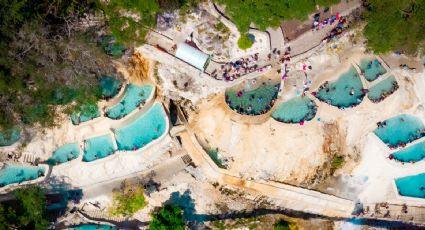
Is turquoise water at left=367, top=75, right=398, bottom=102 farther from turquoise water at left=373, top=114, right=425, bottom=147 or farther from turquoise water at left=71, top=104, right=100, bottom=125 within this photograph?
turquoise water at left=71, top=104, right=100, bottom=125

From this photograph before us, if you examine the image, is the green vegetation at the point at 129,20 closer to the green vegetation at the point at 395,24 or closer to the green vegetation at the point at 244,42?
the green vegetation at the point at 244,42

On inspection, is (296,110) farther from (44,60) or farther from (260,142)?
(44,60)

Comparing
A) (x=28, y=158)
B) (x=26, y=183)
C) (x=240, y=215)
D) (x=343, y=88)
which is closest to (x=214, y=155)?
(x=240, y=215)

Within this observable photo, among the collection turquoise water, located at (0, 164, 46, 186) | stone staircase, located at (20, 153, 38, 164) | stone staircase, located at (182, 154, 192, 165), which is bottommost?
turquoise water, located at (0, 164, 46, 186)

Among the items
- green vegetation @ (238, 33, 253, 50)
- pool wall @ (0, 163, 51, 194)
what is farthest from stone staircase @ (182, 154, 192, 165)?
pool wall @ (0, 163, 51, 194)

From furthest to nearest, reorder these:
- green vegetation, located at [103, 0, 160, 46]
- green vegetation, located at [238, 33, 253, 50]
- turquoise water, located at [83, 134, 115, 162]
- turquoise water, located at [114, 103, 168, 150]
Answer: turquoise water, located at [114, 103, 168, 150] → turquoise water, located at [83, 134, 115, 162] → green vegetation, located at [238, 33, 253, 50] → green vegetation, located at [103, 0, 160, 46]

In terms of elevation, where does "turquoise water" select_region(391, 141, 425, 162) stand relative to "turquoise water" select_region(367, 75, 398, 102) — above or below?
below

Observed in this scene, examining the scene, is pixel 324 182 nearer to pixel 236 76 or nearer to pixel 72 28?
pixel 236 76
